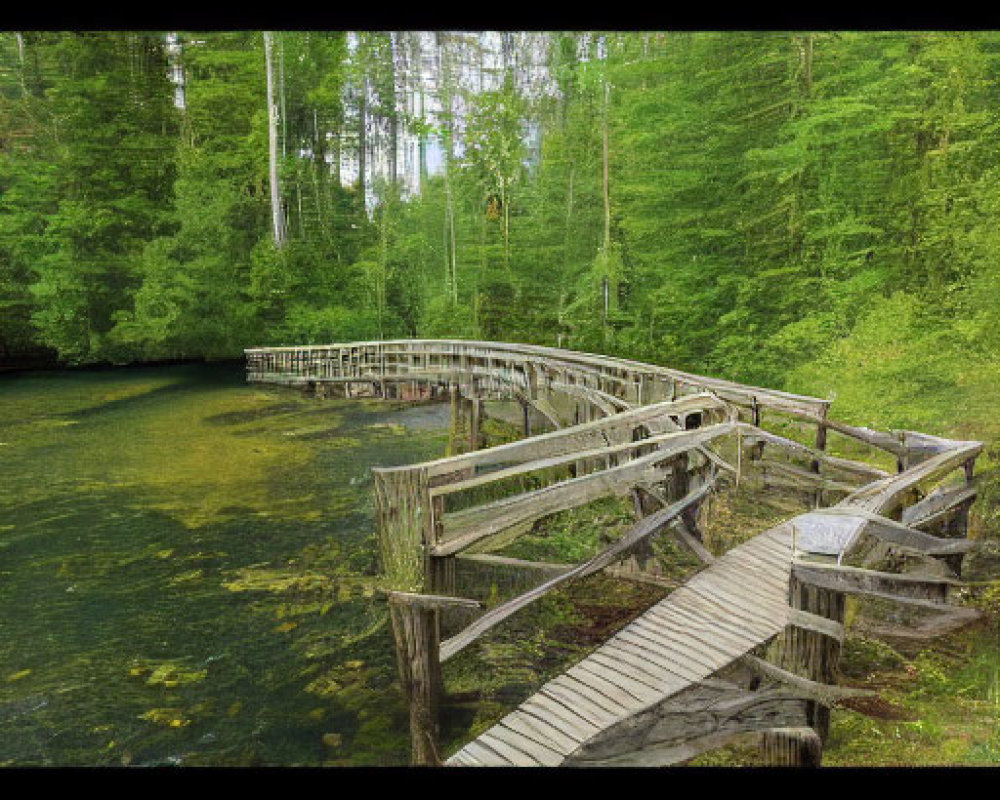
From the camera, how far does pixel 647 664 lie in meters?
4.39

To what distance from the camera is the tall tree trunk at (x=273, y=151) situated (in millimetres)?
33206

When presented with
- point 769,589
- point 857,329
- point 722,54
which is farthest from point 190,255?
point 769,589

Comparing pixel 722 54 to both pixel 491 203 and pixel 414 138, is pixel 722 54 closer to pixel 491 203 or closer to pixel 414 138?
pixel 491 203

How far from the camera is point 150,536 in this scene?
1074 cm

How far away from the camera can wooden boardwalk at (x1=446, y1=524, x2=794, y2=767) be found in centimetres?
377

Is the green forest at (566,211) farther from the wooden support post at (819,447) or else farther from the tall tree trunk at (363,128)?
the wooden support post at (819,447)

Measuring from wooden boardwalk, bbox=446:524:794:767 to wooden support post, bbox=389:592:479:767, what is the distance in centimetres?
75

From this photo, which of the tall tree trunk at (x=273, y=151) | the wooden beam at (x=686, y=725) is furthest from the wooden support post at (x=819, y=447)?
the tall tree trunk at (x=273, y=151)

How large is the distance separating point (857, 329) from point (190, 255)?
30590 millimetres

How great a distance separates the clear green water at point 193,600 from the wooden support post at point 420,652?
3.39ft

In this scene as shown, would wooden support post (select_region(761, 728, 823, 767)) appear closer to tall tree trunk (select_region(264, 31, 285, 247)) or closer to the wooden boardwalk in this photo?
the wooden boardwalk

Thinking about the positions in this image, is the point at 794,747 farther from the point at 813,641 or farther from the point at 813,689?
the point at 813,641

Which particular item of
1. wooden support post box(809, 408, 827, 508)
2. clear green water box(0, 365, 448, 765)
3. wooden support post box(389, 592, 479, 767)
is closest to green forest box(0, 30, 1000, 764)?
wooden support post box(809, 408, 827, 508)

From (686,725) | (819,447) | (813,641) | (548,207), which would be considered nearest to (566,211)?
(548,207)
